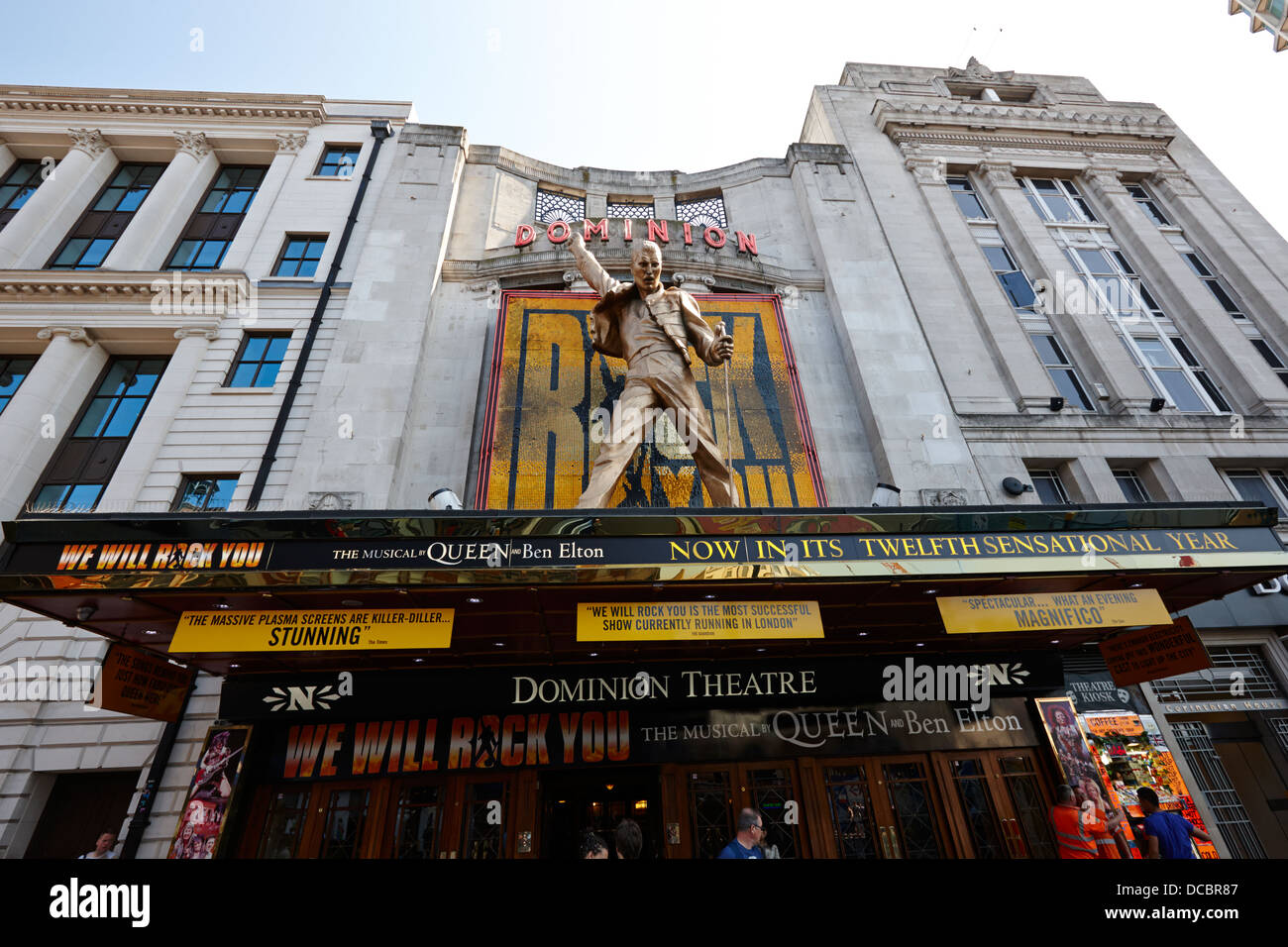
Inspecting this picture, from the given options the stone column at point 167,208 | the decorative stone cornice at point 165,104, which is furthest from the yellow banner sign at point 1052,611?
the decorative stone cornice at point 165,104

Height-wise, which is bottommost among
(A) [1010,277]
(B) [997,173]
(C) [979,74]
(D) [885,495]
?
(D) [885,495]

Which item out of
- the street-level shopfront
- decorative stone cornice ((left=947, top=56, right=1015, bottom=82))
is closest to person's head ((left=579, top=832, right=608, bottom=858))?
the street-level shopfront

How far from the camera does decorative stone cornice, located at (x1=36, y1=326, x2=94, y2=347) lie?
13562 millimetres

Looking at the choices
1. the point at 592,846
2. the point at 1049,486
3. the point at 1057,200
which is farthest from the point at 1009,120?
the point at 592,846

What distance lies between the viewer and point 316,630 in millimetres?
7426

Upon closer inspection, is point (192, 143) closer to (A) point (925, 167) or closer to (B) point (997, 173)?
(A) point (925, 167)

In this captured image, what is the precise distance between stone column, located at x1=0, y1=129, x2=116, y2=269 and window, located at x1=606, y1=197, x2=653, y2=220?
49.3ft

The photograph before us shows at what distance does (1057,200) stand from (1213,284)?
17.2 feet

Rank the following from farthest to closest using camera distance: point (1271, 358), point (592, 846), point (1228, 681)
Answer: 1. point (1271, 358)
2. point (1228, 681)
3. point (592, 846)

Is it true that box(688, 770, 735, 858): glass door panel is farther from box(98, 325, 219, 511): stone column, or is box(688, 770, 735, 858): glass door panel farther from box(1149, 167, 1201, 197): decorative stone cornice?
box(1149, 167, 1201, 197): decorative stone cornice

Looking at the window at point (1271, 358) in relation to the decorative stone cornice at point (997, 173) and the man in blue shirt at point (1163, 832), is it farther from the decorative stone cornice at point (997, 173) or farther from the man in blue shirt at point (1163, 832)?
Result: the man in blue shirt at point (1163, 832)

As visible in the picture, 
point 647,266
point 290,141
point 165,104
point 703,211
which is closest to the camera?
point 647,266

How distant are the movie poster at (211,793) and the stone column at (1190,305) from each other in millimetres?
23635

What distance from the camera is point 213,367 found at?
1340cm
